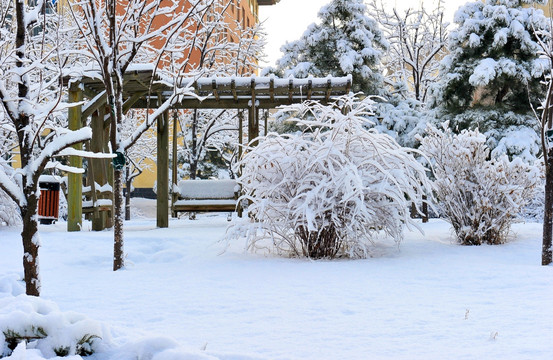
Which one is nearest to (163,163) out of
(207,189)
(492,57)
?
(207,189)

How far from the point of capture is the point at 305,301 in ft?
12.5

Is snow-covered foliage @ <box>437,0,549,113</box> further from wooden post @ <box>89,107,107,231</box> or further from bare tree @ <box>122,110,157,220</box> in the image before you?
bare tree @ <box>122,110,157,220</box>

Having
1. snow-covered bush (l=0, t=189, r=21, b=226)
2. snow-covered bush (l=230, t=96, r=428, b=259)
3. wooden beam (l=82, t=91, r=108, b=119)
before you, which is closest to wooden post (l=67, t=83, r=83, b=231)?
wooden beam (l=82, t=91, r=108, b=119)

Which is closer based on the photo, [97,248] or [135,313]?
[135,313]

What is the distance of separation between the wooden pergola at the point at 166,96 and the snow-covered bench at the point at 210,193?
0.26m

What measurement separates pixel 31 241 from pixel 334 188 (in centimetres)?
295

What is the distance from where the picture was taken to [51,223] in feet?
33.4

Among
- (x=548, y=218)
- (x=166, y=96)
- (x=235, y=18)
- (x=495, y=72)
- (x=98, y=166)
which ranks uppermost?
(x=235, y=18)

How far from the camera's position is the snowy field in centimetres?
274

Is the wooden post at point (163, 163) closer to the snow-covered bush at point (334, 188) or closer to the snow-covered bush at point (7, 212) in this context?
the snow-covered bush at point (7, 212)

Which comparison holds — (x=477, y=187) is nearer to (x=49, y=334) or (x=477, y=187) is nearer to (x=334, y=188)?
(x=334, y=188)

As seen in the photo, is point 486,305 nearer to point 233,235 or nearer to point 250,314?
point 250,314

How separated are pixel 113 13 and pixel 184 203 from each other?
16.7 feet

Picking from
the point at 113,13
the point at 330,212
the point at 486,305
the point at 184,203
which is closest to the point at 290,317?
the point at 486,305
